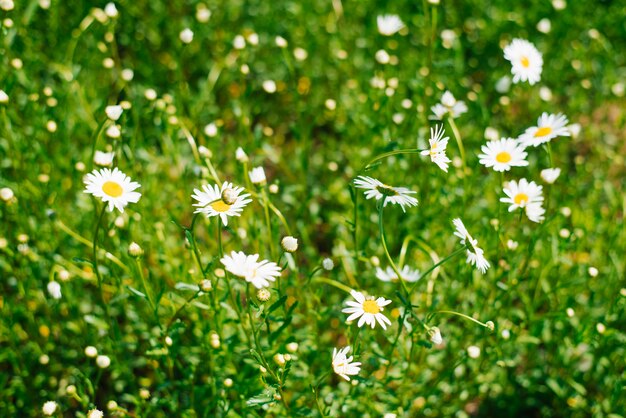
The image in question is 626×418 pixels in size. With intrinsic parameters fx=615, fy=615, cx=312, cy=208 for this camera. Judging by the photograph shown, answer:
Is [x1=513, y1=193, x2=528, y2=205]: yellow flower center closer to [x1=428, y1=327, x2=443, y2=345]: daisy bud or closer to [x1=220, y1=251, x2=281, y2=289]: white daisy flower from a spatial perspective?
[x1=428, y1=327, x2=443, y2=345]: daisy bud

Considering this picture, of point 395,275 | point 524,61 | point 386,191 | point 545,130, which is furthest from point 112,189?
point 524,61

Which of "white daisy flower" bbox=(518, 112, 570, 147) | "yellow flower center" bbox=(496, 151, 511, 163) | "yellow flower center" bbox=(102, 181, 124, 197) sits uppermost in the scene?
"yellow flower center" bbox=(102, 181, 124, 197)

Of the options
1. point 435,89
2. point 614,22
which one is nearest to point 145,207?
point 435,89

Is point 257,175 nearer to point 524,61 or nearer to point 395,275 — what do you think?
point 395,275

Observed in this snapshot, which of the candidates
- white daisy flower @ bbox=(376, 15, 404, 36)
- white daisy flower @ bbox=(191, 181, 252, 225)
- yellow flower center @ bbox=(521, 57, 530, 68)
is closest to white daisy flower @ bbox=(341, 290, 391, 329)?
white daisy flower @ bbox=(191, 181, 252, 225)

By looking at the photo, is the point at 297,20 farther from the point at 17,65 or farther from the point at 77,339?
the point at 77,339

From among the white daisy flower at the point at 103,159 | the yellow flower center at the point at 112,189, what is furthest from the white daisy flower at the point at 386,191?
the white daisy flower at the point at 103,159
